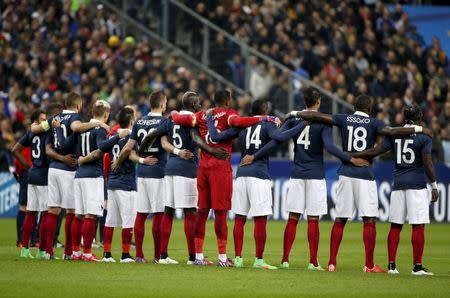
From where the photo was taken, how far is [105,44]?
3625cm

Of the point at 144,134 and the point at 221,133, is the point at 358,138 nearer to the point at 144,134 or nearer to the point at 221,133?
the point at 221,133

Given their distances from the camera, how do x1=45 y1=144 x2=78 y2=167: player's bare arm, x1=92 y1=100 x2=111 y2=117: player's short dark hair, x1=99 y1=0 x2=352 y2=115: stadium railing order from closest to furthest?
x1=92 y1=100 x2=111 y2=117: player's short dark hair, x1=45 y1=144 x2=78 y2=167: player's bare arm, x1=99 y1=0 x2=352 y2=115: stadium railing

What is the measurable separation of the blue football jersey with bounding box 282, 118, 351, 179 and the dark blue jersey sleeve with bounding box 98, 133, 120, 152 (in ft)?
8.61

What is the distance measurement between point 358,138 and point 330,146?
459mm

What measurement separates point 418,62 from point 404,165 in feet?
70.9

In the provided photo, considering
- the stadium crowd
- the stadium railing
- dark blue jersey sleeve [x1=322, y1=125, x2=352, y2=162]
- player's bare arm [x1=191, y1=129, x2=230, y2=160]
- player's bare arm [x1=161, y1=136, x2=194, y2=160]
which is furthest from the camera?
the stadium railing

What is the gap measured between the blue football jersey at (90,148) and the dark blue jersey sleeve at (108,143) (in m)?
0.20

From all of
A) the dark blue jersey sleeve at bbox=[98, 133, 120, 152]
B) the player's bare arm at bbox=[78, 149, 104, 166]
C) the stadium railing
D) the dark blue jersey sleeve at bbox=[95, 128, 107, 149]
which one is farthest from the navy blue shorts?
the stadium railing

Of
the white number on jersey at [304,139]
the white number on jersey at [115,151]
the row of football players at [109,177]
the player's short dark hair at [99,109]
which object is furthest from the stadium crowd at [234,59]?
the white number on jersey at [304,139]

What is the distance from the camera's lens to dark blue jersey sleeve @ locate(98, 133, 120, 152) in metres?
17.8

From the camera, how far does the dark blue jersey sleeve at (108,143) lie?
17.8 m

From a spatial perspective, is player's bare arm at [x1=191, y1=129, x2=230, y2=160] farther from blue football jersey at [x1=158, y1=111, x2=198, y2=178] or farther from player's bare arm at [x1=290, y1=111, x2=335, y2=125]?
Answer: player's bare arm at [x1=290, y1=111, x2=335, y2=125]

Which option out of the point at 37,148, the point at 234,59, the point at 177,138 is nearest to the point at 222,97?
the point at 177,138

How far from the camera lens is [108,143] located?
1778cm
